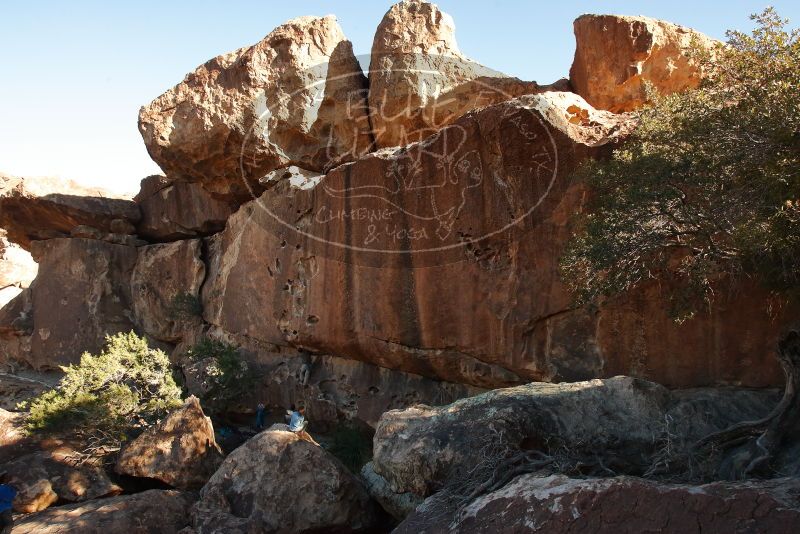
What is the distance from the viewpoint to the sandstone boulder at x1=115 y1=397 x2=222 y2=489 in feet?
33.3

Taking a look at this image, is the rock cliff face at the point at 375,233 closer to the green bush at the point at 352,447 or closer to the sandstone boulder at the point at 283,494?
the green bush at the point at 352,447

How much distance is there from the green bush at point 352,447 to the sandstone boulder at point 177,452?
226 centimetres

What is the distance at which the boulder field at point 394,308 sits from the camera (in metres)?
7.38

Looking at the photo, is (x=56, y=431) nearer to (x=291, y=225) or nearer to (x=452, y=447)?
(x=291, y=225)

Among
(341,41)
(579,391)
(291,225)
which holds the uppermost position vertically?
(341,41)

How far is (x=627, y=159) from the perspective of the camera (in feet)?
27.0

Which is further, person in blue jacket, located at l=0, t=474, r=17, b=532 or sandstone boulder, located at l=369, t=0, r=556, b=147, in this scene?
sandstone boulder, located at l=369, t=0, r=556, b=147

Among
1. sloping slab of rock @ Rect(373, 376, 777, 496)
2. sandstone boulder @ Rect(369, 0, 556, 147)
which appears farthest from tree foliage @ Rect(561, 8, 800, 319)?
sandstone boulder @ Rect(369, 0, 556, 147)

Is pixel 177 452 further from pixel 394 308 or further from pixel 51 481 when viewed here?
pixel 394 308

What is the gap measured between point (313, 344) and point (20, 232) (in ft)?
37.6

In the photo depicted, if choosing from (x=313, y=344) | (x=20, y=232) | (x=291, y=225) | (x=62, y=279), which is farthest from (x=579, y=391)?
(x=20, y=232)

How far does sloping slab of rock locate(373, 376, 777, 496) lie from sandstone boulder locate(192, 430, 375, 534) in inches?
51.2

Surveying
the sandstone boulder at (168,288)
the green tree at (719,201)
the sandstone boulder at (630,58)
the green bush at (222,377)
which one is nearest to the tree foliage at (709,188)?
the green tree at (719,201)

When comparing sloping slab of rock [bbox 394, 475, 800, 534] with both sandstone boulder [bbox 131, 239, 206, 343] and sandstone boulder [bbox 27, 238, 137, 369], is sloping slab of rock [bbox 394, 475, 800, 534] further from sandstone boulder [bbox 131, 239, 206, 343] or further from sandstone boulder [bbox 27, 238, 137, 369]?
sandstone boulder [bbox 27, 238, 137, 369]
